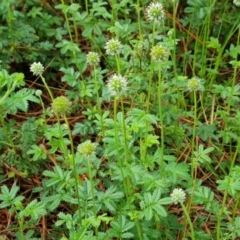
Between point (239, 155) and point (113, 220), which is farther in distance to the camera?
point (239, 155)

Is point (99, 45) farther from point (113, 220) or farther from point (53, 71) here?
point (113, 220)

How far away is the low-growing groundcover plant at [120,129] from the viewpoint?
2.31 meters

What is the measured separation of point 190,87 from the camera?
235 cm

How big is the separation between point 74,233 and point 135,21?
1688mm

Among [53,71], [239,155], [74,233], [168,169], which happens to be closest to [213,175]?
[239,155]

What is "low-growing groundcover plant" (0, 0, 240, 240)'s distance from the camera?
2314 mm

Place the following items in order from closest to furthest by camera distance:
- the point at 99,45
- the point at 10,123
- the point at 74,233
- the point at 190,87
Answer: the point at 74,233 → the point at 190,87 → the point at 10,123 → the point at 99,45

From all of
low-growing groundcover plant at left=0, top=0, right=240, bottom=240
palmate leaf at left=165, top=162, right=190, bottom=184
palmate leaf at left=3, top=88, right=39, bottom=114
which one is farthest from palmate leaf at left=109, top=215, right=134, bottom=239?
palmate leaf at left=3, top=88, right=39, bottom=114

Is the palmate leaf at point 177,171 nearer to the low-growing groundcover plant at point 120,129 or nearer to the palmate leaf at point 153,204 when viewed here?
the low-growing groundcover plant at point 120,129

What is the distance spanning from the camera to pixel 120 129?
8.04 ft

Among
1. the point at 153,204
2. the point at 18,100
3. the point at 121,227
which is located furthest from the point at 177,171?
the point at 18,100

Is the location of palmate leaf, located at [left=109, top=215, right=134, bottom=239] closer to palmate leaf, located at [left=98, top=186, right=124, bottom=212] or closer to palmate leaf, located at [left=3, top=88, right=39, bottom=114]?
palmate leaf, located at [left=98, top=186, right=124, bottom=212]

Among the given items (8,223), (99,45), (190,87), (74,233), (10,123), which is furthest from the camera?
(99,45)

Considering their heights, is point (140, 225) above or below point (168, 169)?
below
